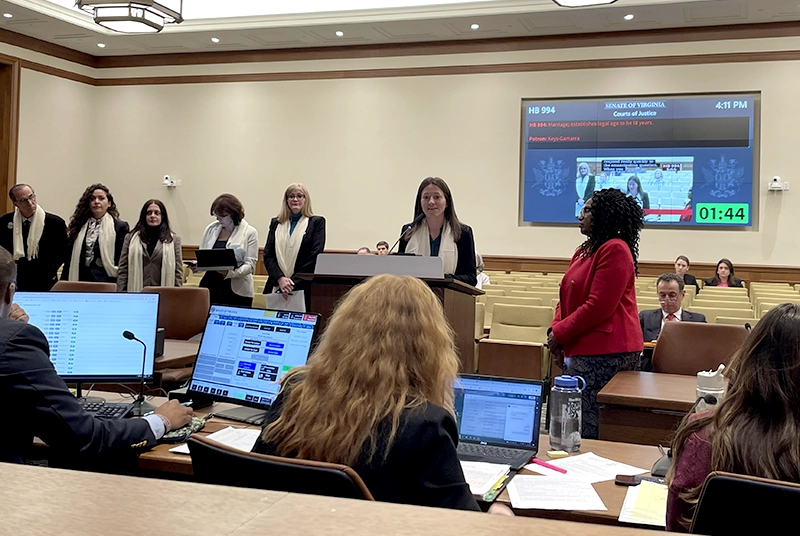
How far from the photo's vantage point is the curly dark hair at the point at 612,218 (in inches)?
142

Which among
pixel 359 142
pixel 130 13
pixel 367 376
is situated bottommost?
pixel 367 376

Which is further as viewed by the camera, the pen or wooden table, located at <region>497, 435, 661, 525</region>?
the pen

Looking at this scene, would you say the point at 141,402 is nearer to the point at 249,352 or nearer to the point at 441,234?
the point at 249,352

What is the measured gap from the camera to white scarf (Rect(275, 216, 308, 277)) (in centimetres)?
569

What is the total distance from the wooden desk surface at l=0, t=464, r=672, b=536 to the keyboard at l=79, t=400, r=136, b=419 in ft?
6.15

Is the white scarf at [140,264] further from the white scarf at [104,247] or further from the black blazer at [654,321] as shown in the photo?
the black blazer at [654,321]

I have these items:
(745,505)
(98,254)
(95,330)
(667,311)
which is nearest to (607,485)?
(745,505)

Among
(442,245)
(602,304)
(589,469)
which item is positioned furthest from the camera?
(442,245)

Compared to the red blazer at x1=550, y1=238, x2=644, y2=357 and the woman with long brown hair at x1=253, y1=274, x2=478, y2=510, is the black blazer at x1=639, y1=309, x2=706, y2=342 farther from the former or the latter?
the woman with long brown hair at x1=253, y1=274, x2=478, y2=510

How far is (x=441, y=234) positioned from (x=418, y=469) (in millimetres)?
2818

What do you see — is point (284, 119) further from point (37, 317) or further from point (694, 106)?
point (37, 317)

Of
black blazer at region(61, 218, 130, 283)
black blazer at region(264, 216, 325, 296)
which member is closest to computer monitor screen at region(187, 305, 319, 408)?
black blazer at region(264, 216, 325, 296)

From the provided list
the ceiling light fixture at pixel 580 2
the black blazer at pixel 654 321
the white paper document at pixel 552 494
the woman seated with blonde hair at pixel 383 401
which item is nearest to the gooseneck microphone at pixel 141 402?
the woman seated with blonde hair at pixel 383 401

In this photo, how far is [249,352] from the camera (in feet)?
8.54
